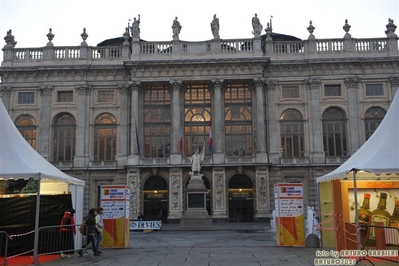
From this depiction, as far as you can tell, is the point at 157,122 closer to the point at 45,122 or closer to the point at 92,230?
the point at 45,122

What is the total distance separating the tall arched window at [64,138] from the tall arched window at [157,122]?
7.32m

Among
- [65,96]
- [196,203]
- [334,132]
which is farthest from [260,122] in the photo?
[65,96]

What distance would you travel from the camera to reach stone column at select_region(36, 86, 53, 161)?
43156 mm

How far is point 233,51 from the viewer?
143ft

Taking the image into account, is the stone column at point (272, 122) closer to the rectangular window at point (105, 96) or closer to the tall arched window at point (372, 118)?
the tall arched window at point (372, 118)

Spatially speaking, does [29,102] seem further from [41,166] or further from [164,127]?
[41,166]

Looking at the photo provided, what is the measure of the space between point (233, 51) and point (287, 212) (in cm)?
2797

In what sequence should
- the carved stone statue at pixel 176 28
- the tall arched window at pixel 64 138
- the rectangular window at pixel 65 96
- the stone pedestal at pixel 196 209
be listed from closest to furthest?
the stone pedestal at pixel 196 209 → the tall arched window at pixel 64 138 → the carved stone statue at pixel 176 28 → the rectangular window at pixel 65 96

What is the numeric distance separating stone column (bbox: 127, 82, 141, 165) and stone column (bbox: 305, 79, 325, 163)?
16564 mm

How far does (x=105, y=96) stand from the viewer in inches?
1758

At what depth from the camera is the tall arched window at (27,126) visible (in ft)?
144

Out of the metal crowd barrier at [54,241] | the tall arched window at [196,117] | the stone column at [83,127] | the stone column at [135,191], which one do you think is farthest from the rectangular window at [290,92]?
the metal crowd barrier at [54,241]

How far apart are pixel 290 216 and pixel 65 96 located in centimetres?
3251

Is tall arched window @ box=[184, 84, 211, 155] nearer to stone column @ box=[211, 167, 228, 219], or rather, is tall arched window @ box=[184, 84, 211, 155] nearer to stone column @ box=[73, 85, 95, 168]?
stone column @ box=[211, 167, 228, 219]
